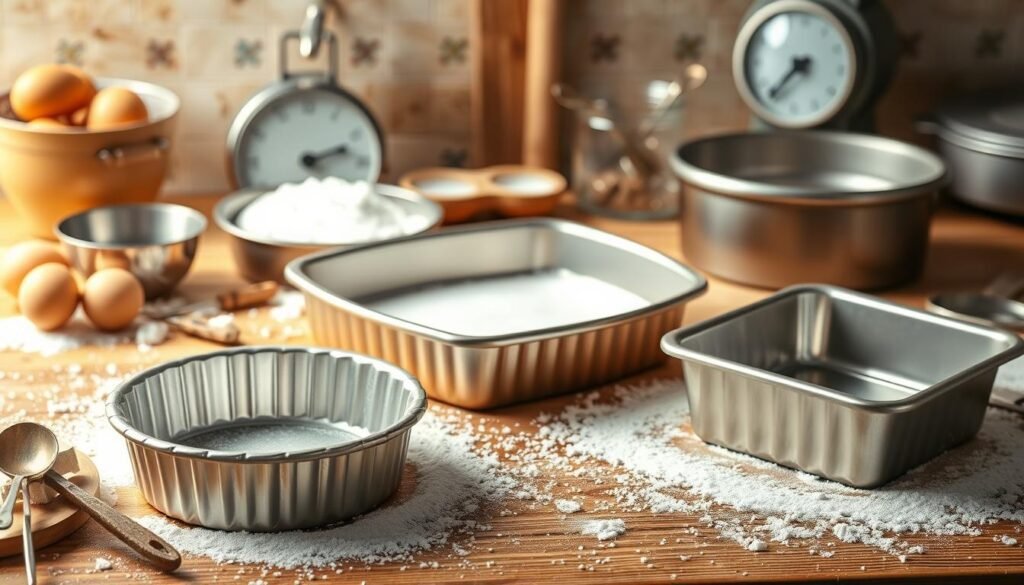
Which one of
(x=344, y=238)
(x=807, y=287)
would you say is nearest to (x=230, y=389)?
(x=344, y=238)

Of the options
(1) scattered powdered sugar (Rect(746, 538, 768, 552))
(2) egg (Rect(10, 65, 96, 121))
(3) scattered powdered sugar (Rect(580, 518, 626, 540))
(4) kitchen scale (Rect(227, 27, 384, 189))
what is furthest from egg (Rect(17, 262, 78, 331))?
(1) scattered powdered sugar (Rect(746, 538, 768, 552))

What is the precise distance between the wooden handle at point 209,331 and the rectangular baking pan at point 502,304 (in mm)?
75

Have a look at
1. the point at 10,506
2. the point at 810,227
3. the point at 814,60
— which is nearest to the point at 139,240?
the point at 10,506

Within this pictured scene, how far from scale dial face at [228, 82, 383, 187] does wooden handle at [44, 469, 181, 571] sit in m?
0.72

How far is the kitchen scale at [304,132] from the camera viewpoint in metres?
1.51

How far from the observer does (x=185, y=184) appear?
5.49ft

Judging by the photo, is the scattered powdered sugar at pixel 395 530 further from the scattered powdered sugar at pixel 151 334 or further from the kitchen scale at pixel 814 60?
the kitchen scale at pixel 814 60

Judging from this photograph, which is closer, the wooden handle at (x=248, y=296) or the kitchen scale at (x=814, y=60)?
the wooden handle at (x=248, y=296)

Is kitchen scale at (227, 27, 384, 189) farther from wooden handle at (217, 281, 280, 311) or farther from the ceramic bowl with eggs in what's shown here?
wooden handle at (217, 281, 280, 311)

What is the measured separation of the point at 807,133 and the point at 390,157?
0.54 meters

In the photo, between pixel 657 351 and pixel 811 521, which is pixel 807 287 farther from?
pixel 811 521

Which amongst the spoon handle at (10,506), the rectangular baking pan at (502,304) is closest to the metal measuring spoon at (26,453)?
the spoon handle at (10,506)

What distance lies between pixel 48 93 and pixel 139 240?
185mm

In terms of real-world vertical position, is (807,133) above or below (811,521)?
above
